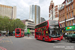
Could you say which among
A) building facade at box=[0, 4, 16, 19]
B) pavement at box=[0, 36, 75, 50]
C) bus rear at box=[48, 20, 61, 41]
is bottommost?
pavement at box=[0, 36, 75, 50]

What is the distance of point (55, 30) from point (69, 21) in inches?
832

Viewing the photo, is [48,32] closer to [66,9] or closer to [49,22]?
[49,22]

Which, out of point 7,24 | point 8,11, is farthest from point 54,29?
point 8,11

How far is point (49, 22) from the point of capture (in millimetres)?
16891

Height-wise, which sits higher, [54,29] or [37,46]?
[54,29]

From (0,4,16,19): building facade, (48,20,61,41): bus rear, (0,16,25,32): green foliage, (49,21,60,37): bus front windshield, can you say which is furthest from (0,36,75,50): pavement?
(0,4,16,19): building facade

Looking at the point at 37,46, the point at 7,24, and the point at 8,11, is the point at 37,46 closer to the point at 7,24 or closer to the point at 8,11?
the point at 7,24

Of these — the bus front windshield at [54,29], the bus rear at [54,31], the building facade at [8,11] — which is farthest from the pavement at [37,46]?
the building facade at [8,11]

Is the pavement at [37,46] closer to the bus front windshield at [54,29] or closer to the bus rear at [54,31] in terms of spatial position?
the bus rear at [54,31]

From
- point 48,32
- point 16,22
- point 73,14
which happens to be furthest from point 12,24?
point 48,32

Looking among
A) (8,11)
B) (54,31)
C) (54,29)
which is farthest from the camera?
(8,11)

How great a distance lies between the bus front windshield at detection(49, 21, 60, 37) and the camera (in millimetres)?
16673

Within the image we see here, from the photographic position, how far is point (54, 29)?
55.1 ft

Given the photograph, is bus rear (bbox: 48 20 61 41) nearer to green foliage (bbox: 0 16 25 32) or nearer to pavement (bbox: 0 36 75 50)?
pavement (bbox: 0 36 75 50)
